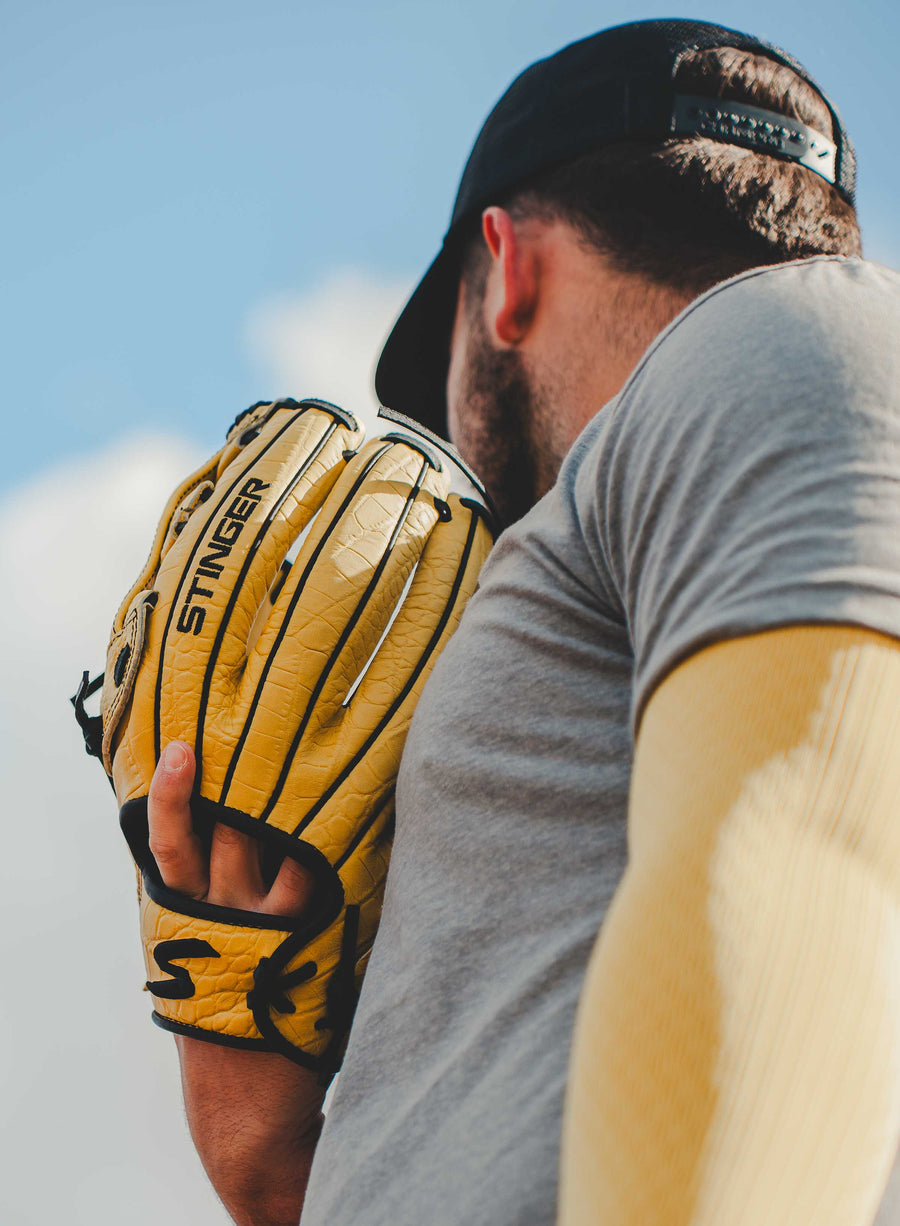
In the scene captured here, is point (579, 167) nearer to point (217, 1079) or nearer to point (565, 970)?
point (565, 970)

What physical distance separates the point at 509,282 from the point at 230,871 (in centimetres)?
89

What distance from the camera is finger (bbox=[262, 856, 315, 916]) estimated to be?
3.95 feet

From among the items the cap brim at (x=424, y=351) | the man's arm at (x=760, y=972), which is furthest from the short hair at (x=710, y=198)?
the man's arm at (x=760, y=972)

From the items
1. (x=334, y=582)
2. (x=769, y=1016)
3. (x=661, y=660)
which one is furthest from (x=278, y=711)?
(x=769, y=1016)

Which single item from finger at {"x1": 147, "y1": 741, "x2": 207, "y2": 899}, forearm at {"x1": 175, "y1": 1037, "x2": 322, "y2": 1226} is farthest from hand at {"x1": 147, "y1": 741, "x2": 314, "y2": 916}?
forearm at {"x1": 175, "y1": 1037, "x2": 322, "y2": 1226}

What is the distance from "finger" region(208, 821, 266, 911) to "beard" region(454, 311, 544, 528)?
0.63 m

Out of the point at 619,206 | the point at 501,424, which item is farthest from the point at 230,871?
the point at 619,206

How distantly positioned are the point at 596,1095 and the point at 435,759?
41 centimetres

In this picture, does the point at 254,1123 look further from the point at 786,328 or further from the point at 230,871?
the point at 786,328

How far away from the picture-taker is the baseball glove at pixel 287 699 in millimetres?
1185

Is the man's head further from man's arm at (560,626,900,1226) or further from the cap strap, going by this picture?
man's arm at (560,626,900,1226)

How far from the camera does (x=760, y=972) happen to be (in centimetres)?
51

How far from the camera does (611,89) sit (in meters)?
1.30

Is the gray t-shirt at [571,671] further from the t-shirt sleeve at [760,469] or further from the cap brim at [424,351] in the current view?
the cap brim at [424,351]
